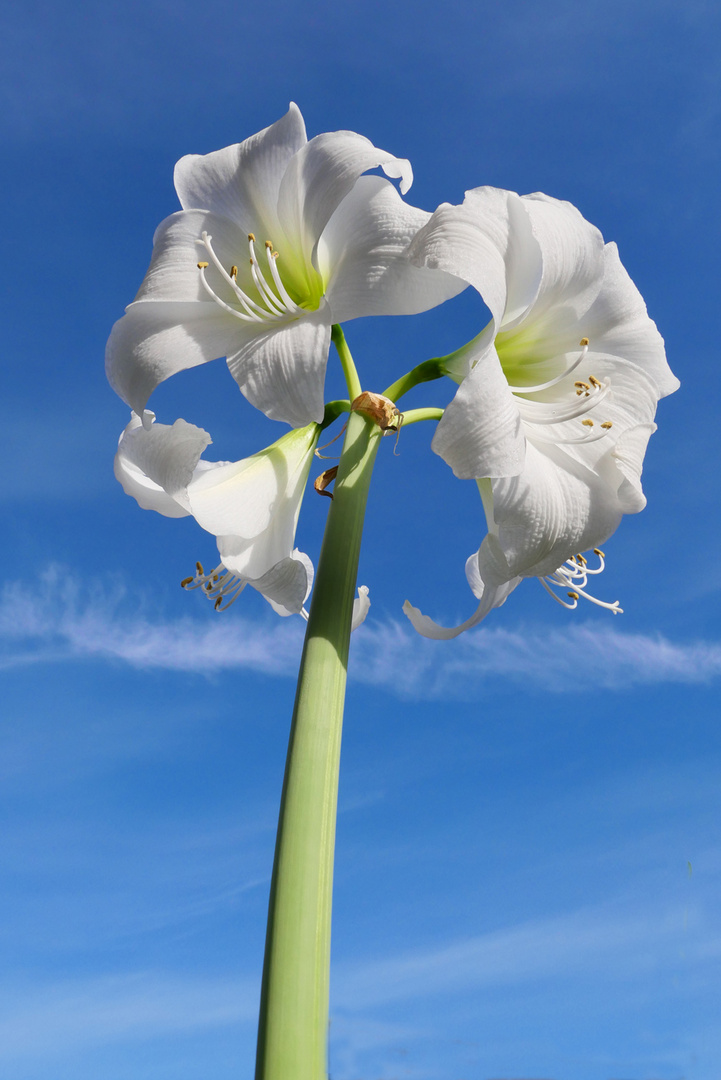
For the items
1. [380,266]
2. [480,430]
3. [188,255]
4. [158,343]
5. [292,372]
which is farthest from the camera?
[188,255]

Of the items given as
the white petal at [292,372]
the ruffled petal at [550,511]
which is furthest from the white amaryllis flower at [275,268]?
the ruffled petal at [550,511]

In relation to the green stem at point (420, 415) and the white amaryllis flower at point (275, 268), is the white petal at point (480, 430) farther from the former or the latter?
the green stem at point (420, 415)

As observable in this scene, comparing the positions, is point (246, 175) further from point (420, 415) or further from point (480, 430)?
point (480, 430)

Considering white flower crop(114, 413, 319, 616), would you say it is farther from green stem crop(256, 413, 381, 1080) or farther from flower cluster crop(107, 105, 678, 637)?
green stem crop(256, 413, 381, 1080)

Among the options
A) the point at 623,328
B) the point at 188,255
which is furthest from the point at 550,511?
the point at 188,255

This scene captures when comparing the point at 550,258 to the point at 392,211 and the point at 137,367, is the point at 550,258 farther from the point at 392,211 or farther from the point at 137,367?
the point at 137,367
